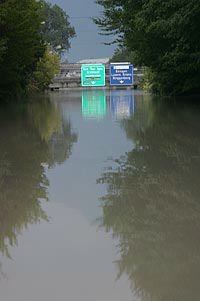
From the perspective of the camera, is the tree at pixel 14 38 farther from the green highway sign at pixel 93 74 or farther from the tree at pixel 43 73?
the green highway sign at pixel 93 74

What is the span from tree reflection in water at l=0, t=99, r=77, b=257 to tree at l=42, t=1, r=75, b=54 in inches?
4521

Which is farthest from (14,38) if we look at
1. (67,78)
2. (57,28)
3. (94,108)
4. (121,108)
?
(57,28)

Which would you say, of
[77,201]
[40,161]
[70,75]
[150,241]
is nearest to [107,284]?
[150,241]

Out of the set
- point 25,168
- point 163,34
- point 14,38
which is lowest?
point 25,168

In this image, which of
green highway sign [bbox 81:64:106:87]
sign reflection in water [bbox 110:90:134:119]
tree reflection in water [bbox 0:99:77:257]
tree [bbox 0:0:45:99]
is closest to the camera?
tree reflection in water [bbox 0:99:77:257]

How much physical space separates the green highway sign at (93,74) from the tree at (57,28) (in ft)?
136

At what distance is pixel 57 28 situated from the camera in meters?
134

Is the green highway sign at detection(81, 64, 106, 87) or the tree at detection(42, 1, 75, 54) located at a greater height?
the tree at detection(42, 1, 75, 54)

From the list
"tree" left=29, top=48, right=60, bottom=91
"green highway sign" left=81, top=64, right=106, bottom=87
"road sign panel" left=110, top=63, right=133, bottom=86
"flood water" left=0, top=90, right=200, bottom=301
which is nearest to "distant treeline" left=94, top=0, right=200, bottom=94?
"flood water" left=0, top=90, right=200, bottom=301

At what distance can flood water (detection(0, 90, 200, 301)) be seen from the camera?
473cm

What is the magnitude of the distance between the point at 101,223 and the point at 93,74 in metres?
84.7

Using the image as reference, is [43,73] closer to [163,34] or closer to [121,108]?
[121,108]

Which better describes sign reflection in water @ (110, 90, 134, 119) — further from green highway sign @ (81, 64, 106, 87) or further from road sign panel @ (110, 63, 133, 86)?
green highway sign @ (81, 64, 106, 87)

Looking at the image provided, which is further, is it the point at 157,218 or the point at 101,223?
the point at 157,218
